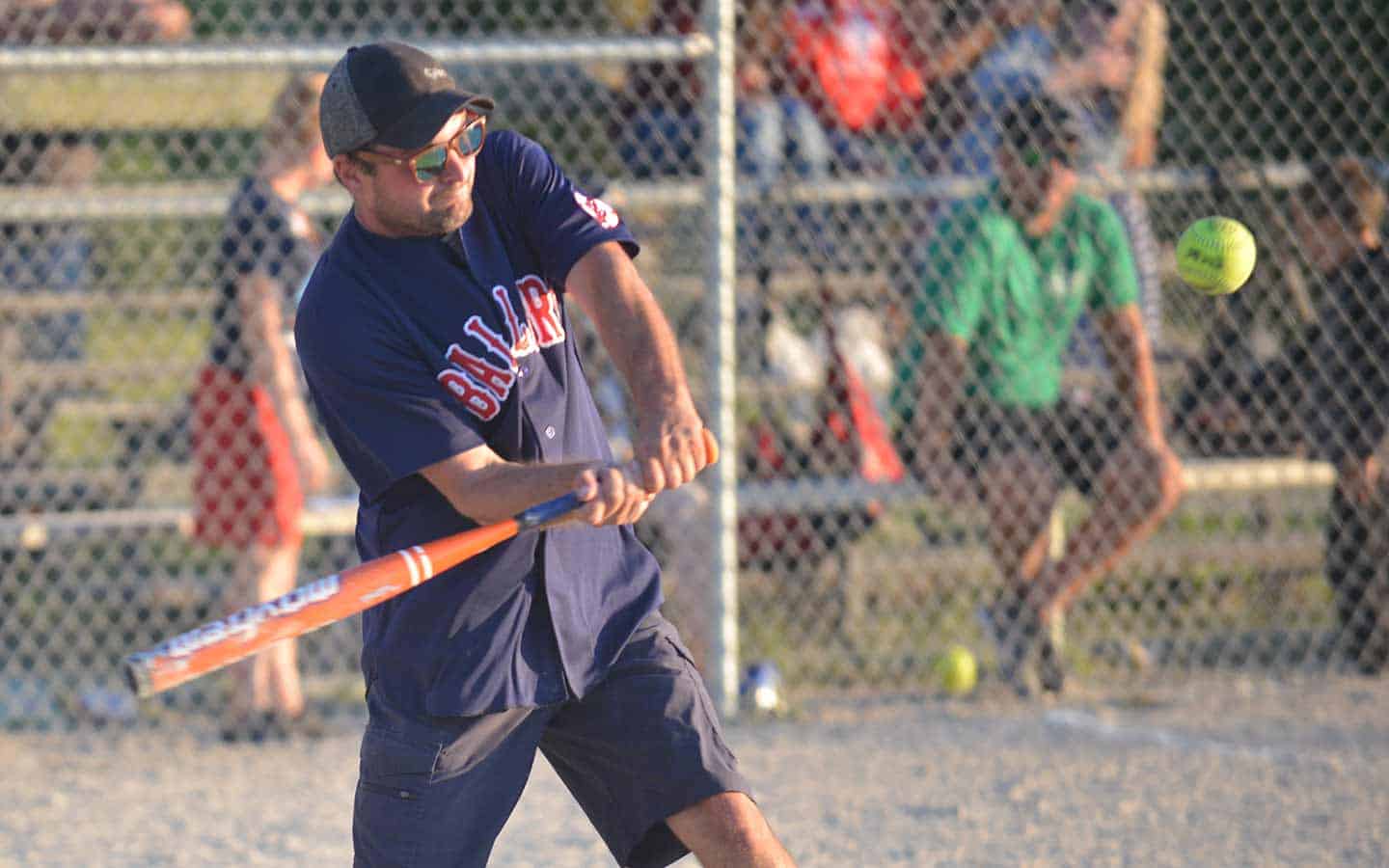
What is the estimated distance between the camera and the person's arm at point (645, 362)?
2570 millimetres

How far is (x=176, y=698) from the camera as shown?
5883 mm

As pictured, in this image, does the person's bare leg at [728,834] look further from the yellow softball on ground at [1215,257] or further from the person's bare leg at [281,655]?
the person's bare leg at [281,655]

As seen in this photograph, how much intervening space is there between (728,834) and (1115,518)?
11.2 feet

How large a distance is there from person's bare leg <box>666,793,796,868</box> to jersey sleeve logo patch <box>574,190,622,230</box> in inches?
37.4

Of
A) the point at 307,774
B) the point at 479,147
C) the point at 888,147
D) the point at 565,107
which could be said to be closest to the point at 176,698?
the point at 307,774

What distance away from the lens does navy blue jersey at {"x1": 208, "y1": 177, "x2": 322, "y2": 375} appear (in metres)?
5.00

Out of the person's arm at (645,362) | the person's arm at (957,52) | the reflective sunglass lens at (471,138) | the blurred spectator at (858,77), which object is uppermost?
the reflective sunglass lens at (471,138)

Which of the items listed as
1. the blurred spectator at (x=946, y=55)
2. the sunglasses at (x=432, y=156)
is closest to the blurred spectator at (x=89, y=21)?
the blurred spectator at (x=946, y=55)

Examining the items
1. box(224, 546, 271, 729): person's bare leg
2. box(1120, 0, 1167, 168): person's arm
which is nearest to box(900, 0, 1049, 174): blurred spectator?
box(1120, 0, 1167, 168): person's arm

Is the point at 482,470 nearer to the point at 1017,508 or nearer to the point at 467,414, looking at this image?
the point at 467,414

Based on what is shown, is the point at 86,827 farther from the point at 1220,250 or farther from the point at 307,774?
the point at 1220,250

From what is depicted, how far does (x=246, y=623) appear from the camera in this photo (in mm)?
2445

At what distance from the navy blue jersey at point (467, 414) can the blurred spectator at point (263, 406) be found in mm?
2367

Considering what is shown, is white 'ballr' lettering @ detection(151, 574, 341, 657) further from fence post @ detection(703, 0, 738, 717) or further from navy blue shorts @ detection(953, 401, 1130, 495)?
navy blue shorts @ detection(953, 401, 1130, 495)
